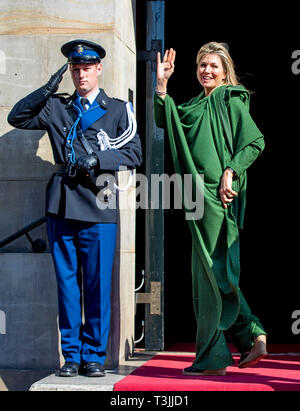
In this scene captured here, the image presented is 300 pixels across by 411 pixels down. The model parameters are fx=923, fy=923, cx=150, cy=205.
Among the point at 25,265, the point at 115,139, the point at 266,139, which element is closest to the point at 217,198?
the point at 115,139

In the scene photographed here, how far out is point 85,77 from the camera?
5.46 m

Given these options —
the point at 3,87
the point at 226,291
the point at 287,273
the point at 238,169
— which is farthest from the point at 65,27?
the point at 287,273

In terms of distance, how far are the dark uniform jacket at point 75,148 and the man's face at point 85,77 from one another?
8 centimetres

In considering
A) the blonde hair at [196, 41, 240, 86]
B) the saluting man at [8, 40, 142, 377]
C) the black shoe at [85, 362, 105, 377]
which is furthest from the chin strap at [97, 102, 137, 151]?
the black shoe at [85, 362, 105, 377]

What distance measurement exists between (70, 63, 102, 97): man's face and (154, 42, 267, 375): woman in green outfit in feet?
1.36

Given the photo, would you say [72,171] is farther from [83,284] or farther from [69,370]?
[69,370]

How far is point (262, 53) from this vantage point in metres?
8.33

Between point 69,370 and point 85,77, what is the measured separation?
171 centimetres

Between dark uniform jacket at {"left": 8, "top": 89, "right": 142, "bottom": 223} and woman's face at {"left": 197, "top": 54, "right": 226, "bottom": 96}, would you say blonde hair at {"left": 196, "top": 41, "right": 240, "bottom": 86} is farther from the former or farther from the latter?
dark uniform jacket at {"left": 8, "top": 89, "right": 142, "bottom": 223}

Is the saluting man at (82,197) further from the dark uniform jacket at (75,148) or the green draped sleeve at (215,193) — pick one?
the green draped sleeve at (215,193)

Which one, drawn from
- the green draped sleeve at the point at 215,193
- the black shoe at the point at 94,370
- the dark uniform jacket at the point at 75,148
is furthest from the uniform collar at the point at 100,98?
the black shoe at the point at 94,370

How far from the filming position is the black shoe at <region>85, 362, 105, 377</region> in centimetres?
528

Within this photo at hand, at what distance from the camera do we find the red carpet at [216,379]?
190 inches
